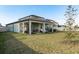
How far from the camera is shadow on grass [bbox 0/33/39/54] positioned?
3.02 m

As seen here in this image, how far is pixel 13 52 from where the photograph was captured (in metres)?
3.01

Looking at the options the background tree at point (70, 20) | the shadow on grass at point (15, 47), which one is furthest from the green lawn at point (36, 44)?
the background tree at point (70, 20)

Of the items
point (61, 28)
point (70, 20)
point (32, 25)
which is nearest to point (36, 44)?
point (32, 25)

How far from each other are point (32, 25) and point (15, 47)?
0.46 m

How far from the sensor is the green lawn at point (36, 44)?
303 cm

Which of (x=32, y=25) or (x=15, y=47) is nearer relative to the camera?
(x=15, y=47)

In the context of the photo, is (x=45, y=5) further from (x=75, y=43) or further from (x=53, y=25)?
(x=75, y=43)

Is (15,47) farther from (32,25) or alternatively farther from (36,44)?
(32,25)

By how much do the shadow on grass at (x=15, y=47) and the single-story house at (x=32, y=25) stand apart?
0.65 ft

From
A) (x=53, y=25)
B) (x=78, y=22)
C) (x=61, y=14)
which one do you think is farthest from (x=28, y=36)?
(x=78, y=22)

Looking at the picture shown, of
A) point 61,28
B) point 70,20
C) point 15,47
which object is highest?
point 70,20

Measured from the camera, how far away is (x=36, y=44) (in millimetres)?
3070

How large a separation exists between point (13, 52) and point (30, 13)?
68 centimetres
